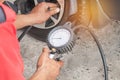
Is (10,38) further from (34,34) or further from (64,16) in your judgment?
(34,34)

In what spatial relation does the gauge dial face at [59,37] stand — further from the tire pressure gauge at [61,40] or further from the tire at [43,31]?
the tire at [43,31]

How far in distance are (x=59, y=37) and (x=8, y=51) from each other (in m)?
0.90

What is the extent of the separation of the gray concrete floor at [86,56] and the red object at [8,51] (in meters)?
1.49

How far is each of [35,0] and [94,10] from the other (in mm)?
471

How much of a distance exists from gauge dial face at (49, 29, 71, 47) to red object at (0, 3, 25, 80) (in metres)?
0.75

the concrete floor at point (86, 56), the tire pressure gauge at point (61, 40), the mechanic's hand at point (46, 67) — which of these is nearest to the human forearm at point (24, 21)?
the tire pressure gauge at point (61, 40)

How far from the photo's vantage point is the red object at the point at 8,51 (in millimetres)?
1146

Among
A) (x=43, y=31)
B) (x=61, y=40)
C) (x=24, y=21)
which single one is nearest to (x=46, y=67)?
(x=61, y=40)

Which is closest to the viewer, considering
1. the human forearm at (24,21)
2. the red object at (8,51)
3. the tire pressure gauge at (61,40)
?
the red object at (8,51)

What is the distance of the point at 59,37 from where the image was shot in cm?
206

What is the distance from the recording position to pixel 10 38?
120cm

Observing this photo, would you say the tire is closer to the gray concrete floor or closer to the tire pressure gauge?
the gray concrete floor

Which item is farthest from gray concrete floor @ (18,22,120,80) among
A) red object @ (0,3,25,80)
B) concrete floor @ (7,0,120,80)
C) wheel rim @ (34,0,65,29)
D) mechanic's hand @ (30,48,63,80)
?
red object @ (0,3,25,80)

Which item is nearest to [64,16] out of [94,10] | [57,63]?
[94,10]
